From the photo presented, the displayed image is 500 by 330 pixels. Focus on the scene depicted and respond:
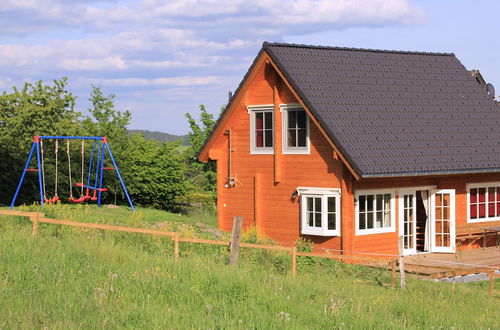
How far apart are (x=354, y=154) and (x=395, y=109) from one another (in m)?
3.57

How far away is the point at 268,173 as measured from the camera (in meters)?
24.5

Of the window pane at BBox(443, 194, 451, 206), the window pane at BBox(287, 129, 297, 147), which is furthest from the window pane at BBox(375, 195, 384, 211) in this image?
the window pane at BBox(287, 129, 297, 147)

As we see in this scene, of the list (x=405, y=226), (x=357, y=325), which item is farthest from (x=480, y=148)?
(x=357, y=325)

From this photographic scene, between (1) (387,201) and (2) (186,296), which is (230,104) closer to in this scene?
(1) (387,201)

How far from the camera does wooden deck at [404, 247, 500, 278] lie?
2005 cm

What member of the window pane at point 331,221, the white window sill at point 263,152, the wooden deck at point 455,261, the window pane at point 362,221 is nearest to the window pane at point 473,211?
the wooden deck at point 455,261

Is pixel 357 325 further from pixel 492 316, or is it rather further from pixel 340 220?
pixel 340 220

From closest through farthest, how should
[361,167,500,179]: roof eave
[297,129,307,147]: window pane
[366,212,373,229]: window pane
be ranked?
[361,167,500,179]: roof eave < [366,212,373,229]: window pane < [297,129,307,147]: window pane

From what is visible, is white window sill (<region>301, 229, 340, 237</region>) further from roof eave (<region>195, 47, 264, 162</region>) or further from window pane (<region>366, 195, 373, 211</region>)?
roof eave (<region>195, 47, 264, 162</region>)

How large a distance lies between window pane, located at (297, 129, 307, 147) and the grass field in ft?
23.8

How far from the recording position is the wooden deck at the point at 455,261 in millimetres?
20047

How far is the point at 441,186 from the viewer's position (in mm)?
24625

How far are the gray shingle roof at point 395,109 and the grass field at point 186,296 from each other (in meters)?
6.67

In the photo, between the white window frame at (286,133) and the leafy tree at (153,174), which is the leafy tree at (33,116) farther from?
the white window frame at (286,133)
